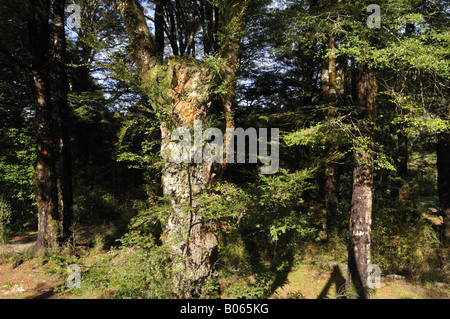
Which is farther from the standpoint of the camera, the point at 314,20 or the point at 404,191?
the point at 404,191

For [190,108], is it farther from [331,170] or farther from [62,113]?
[331,170]

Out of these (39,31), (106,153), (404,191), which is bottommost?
(404,191)

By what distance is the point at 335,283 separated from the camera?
245 inches

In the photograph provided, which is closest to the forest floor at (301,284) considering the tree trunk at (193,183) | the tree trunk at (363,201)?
the tree trunk at (363,201)

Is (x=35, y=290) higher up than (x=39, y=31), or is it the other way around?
(x=39, y=31)

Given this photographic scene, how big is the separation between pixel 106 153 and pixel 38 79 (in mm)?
6971

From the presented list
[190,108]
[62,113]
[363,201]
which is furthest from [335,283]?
[62,113]

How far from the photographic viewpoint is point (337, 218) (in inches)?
326

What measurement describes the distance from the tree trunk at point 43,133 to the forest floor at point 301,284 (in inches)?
27.6

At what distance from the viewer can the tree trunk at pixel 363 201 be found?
520 cm
